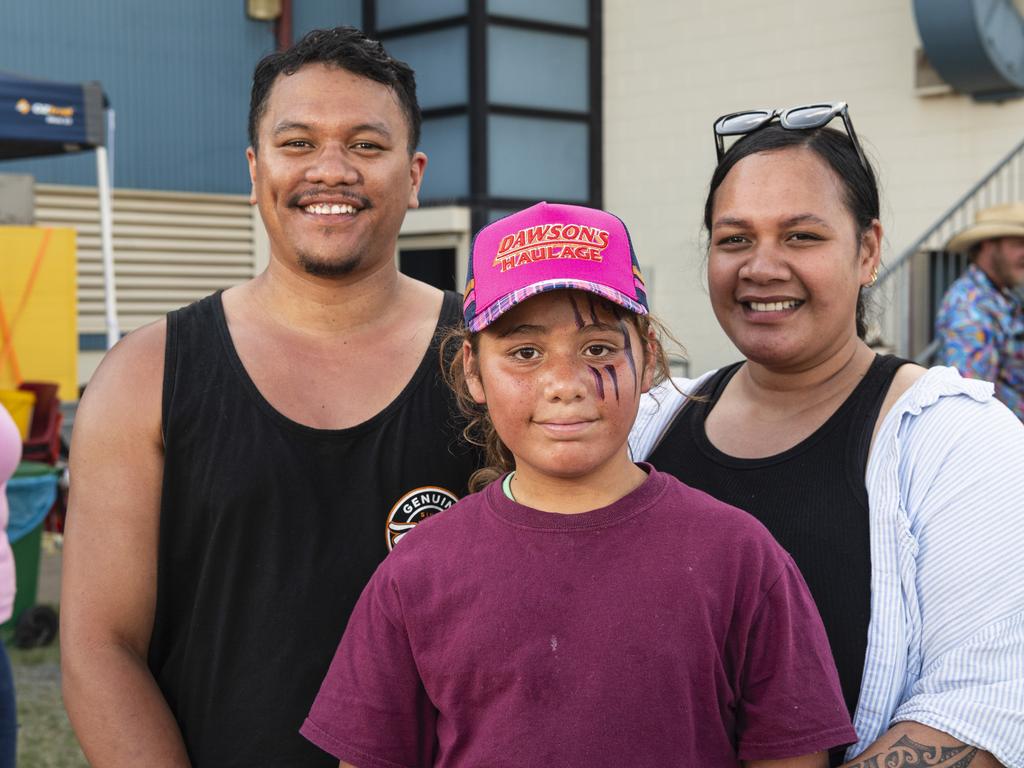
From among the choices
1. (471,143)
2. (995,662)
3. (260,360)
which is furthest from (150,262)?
(995,662)

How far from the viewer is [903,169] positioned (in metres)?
12.0

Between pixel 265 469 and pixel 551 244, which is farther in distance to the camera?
pixel 265 469

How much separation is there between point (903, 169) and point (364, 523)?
11.0 m

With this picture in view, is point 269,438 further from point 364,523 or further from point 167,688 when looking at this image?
point 167,688

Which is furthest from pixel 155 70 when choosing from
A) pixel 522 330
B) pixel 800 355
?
pixel 522 330

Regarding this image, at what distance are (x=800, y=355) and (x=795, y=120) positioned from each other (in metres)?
0.47

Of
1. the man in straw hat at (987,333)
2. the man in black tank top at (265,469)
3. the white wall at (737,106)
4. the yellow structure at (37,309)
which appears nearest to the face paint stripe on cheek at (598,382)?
the man in black tank top at (265,469)

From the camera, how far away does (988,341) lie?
5.33 meters

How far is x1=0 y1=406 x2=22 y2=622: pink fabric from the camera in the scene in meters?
3.44

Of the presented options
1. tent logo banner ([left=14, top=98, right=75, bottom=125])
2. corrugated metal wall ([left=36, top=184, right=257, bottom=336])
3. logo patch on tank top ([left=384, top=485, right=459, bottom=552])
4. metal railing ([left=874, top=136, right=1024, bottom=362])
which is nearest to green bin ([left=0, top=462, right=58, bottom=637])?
tent logo banner ([left=14, top=98, right=75, bottom=125])

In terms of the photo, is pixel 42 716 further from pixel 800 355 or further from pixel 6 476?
pixel 800 355

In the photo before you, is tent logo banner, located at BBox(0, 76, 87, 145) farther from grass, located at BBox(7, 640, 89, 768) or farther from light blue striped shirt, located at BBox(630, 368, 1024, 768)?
light blue striped shirt, located at BBox(630, 368, 1024, 768)

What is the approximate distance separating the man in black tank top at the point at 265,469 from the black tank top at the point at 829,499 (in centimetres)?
53

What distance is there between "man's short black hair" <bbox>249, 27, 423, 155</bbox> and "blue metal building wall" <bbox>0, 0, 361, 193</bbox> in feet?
33.9
